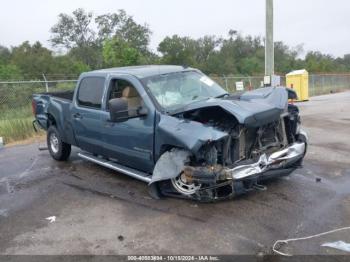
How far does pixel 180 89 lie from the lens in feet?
21.6

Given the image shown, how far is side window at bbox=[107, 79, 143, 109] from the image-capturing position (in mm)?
6547

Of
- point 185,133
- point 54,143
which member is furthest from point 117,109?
point 54,143

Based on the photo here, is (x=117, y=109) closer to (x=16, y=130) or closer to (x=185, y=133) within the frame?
(x=185, y=133)

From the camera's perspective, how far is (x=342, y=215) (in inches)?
206

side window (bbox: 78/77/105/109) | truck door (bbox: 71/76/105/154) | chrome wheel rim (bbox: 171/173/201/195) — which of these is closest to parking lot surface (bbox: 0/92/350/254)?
chrome wheel rim (bbox: 171/173/201/195)

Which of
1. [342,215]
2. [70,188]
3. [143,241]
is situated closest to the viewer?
[143,241]

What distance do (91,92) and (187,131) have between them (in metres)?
2.63

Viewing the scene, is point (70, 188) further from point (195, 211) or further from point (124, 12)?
point (124, 12)

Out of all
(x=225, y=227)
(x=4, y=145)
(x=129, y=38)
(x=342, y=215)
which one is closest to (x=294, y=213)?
(x=342, y=215)

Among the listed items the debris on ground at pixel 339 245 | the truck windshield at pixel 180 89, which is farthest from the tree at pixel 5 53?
the debris on ground at pixel 339 245

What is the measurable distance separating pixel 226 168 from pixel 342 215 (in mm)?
1524

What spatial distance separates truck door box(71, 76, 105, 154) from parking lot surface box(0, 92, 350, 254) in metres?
0.62

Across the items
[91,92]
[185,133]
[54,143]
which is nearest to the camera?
[185,133]

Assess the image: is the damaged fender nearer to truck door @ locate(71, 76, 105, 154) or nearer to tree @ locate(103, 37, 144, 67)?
truck door @ locate(71, 76, 105, 154)
